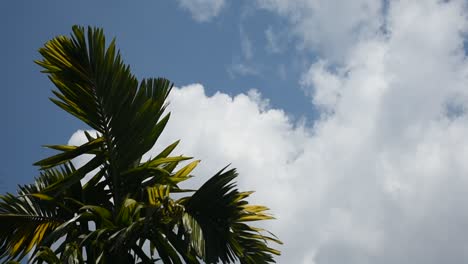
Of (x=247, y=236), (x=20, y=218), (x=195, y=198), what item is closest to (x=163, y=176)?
(x=195, y=198)

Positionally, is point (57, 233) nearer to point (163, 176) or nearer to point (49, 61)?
point (163, 176)

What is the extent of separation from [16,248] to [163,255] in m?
1.45

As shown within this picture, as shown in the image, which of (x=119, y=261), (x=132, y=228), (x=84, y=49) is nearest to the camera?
(x=132, y=228)

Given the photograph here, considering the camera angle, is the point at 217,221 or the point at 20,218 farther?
the point at 20,218

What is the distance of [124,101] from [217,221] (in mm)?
1450

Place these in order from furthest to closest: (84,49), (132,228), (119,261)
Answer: (84,49)
(119,261)
(132,228)

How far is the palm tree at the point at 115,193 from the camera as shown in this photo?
16.6ft

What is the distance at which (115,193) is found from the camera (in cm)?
550

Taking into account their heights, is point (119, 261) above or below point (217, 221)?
below

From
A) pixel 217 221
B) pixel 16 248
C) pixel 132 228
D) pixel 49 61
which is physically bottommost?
pixel 16 248

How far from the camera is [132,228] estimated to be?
187 inches

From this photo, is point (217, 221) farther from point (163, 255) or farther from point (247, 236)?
point (163, 255)

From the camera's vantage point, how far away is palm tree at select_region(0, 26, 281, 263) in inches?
199

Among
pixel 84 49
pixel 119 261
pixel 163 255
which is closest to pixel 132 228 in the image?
pixel 119 261
